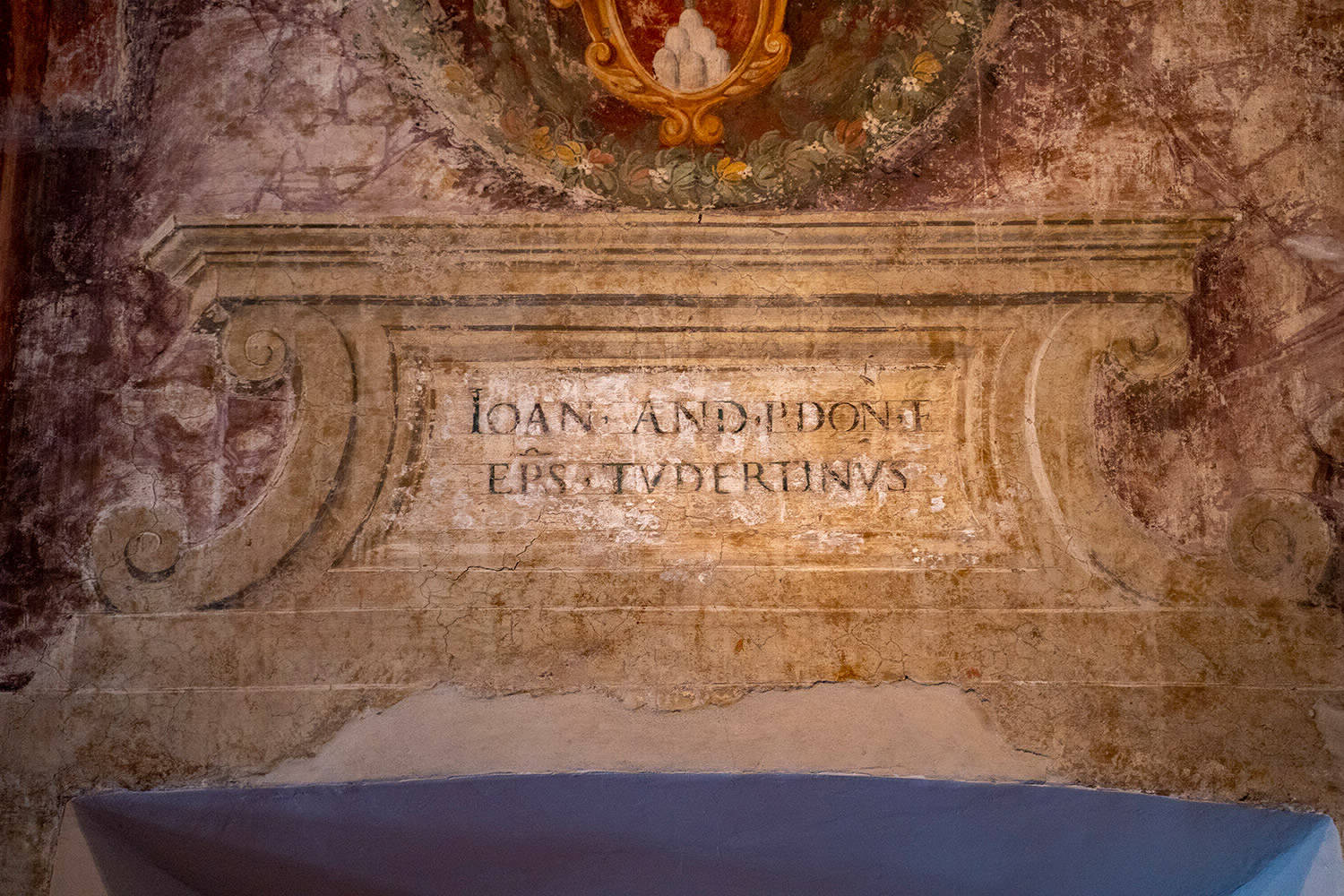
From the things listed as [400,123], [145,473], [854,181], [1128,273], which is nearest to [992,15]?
[854,181]

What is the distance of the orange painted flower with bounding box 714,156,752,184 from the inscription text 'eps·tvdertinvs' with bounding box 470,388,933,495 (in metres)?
0.73

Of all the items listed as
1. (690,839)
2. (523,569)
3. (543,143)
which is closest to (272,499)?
(523,569)

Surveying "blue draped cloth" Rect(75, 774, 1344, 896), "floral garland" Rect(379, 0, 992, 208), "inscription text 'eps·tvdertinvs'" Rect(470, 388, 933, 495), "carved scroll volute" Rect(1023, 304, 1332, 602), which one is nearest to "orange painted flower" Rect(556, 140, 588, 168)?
"floral garland" Rect(379, 0, 992, 208)

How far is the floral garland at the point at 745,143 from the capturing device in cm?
346

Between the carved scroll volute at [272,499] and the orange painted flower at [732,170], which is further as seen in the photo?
the orange painted flower at [732,170]

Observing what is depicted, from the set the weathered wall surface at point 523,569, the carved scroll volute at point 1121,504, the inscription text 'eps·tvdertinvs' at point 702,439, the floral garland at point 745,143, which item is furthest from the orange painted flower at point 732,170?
the carved scroll volute at point 1121,504

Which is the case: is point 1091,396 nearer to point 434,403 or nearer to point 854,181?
point 854,181

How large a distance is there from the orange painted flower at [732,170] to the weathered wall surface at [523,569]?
13cm

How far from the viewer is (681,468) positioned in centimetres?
335

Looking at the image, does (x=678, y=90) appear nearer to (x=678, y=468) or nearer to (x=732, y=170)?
(x=732, y=170)

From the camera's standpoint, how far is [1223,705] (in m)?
3.16

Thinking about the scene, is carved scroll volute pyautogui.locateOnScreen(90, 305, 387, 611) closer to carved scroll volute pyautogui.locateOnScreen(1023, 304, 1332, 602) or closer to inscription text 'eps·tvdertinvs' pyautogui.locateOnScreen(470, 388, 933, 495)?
inscription text 'eps·tvdertinvs' pyautogui.locateOnScreen(470, 388, 933, 495)

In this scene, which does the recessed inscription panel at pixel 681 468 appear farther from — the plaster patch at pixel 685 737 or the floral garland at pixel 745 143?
the floral garland at pixel 745 143

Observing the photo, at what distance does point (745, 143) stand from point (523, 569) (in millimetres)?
1549
